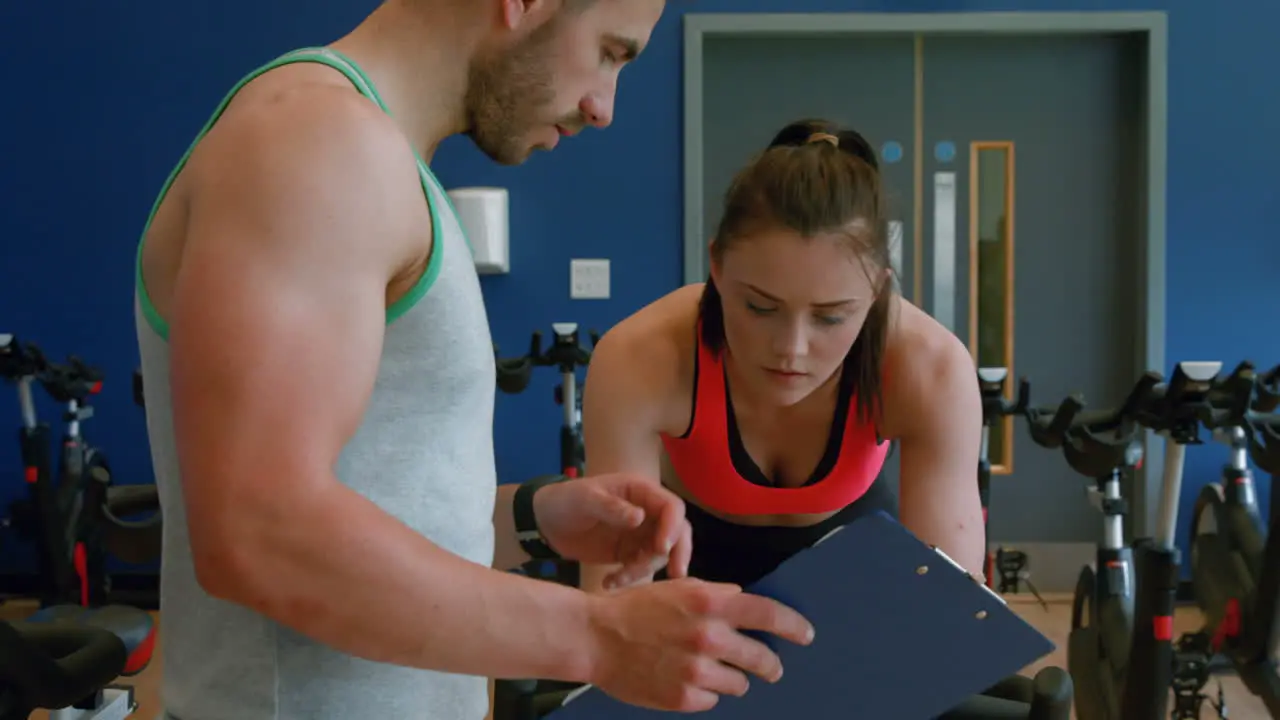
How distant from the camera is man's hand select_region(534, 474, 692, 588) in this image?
820mm

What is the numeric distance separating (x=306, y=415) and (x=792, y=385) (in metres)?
0.85

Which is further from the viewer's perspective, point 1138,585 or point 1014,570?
point 1014,570

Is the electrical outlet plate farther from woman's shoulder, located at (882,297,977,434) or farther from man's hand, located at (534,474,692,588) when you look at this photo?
man's hand, located at (534,474,692,588)

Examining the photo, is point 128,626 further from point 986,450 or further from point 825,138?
point 986,450

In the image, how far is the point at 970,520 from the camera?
1.39 m

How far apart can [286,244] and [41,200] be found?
378cm

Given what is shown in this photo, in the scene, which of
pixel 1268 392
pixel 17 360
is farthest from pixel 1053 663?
pixel 17 360

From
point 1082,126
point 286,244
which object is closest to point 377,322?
→ point 286,244

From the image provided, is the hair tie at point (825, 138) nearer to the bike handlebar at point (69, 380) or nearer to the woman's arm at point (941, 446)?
the woman's arm at point (941, 446)

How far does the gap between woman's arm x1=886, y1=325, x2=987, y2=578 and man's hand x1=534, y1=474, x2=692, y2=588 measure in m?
0.61

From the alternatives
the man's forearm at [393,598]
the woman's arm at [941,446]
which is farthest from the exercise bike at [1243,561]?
the man's forearm at [393,598]

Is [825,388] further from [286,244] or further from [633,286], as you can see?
[633,286]

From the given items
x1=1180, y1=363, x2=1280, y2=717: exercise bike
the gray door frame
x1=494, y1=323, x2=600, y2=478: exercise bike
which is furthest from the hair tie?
the gray door frame

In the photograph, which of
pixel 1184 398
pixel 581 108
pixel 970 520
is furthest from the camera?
pixel 1184 398
